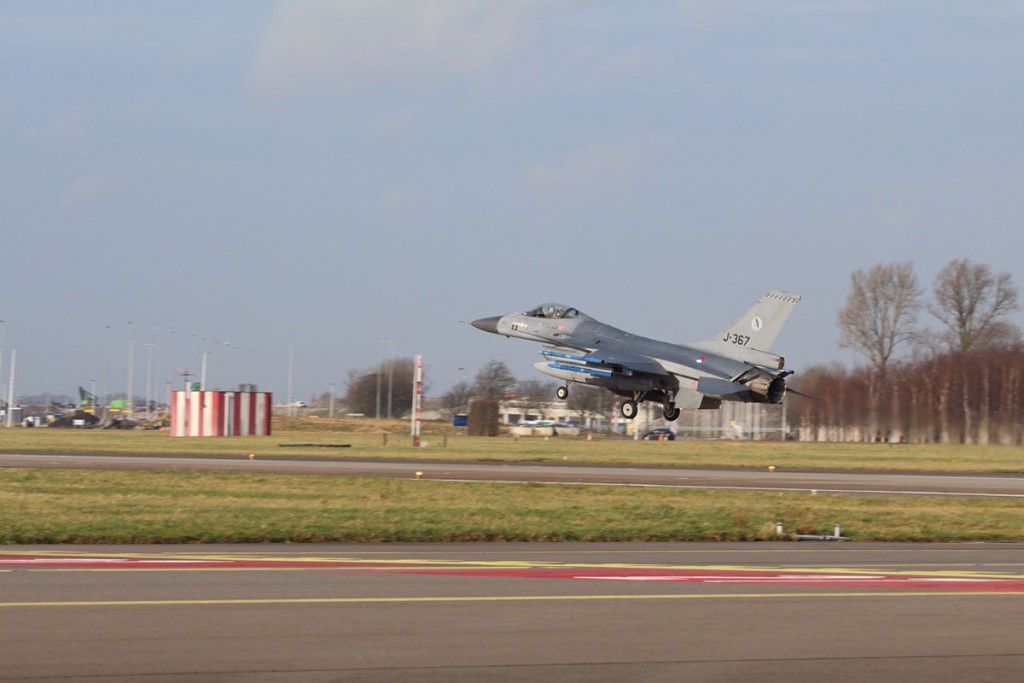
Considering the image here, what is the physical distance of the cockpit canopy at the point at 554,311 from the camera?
44.7 metres

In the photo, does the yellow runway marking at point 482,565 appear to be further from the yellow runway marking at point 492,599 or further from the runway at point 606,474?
the runway at point 606,474

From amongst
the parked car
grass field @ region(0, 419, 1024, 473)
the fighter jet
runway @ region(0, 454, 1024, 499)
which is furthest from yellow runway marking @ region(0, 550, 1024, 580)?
the parked car

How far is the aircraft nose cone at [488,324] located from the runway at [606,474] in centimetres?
521

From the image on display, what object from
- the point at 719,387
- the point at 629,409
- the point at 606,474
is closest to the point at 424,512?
the point at 606,474

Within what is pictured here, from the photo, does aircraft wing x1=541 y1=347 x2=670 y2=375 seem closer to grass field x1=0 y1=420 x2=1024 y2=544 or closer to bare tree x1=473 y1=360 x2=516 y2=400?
grass field x1=0 y1=420 x2=1024 y2=544

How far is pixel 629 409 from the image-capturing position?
42.3 metres

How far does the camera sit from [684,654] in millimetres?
9766

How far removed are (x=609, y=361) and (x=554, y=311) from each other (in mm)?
3707

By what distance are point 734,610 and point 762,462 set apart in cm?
3825

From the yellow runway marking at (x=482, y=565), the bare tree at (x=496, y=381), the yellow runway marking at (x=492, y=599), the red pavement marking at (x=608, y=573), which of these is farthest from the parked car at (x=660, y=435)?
the yellow runway marking at (x=492, y=599)

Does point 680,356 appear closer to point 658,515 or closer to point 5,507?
point 658,515

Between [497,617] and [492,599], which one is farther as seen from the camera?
[492,599]

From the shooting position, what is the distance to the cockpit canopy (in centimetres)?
4466

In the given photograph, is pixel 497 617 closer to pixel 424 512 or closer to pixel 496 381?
pixel 424 512
